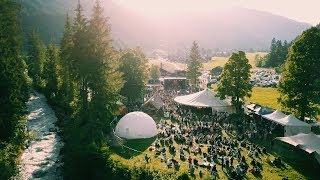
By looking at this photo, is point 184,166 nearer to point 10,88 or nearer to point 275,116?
point 10,88

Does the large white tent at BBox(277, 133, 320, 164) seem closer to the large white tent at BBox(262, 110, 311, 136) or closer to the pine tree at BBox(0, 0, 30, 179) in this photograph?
the large white tent at BBox(262, 110, 311, 136)

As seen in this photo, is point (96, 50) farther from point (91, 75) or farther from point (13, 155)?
point (13, 155)

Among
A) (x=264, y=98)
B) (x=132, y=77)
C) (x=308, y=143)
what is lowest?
(x=264, y=98)

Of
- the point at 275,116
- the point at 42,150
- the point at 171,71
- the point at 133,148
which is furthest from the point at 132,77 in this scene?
the point at 171,71

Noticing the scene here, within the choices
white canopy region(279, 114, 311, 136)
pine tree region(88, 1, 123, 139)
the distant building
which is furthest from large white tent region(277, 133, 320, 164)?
the distant building

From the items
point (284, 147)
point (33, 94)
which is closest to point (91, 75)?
point (284, 147)

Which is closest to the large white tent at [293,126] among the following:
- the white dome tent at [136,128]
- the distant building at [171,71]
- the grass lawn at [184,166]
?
the grass lawn at [184,166]

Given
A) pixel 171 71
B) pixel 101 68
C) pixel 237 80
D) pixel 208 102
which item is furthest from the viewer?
pixel 171 71
